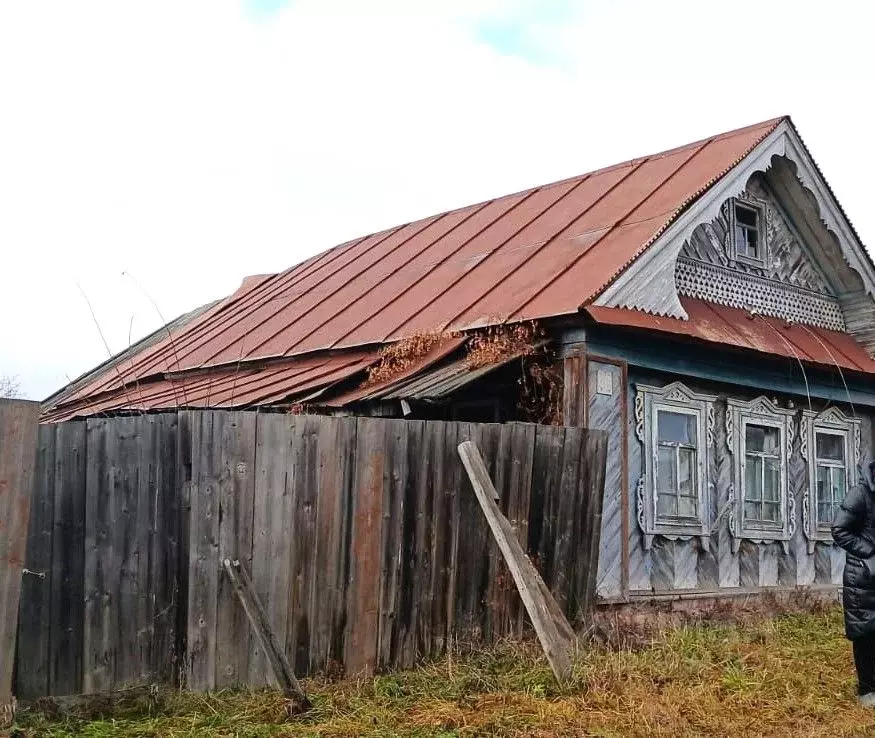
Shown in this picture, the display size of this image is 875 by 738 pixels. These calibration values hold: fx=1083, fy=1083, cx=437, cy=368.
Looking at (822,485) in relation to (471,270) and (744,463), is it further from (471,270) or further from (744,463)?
(471,270)

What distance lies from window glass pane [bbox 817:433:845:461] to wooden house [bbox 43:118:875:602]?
37 millimetres

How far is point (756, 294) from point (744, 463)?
84.3 inches

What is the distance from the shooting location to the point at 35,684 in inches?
236

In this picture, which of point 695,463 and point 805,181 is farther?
point 805,181

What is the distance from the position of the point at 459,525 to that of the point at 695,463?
13.9 feet

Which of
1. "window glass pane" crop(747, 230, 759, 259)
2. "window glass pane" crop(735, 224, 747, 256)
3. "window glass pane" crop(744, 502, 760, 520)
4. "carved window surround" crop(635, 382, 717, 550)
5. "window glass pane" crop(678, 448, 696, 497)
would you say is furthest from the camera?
"window glass pane" crop(747, 230, 759, 259)

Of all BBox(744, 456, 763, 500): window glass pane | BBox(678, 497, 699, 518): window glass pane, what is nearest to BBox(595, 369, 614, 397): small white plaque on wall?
BBox(678, 497, 699, 518): window glass pane

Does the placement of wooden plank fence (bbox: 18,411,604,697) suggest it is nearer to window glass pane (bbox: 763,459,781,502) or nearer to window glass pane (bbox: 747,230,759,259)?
window glass pane (bbox: 763,459,781,502)

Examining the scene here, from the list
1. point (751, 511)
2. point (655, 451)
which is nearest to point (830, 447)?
point (751, 511)

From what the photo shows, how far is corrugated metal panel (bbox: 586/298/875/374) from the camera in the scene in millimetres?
10125

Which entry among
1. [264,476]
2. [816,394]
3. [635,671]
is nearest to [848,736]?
[635,671]

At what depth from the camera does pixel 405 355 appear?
1067 centimetres

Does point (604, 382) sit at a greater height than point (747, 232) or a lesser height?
lesser

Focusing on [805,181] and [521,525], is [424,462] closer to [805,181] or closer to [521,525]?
[521,525]
